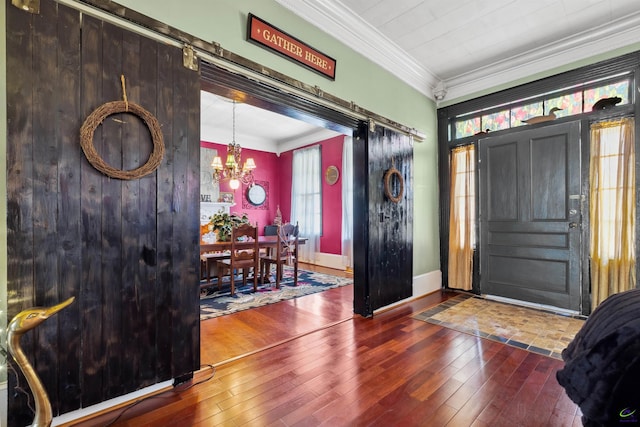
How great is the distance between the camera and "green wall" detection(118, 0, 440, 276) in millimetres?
1922

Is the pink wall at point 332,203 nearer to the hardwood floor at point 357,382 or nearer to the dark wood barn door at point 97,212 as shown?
the hardwood floor at point 357,382

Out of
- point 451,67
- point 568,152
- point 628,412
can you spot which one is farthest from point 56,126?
point 568,152

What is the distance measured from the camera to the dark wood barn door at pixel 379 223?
3148 mm

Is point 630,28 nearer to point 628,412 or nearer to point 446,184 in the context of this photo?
point 446,184

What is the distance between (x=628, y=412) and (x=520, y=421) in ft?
2.25

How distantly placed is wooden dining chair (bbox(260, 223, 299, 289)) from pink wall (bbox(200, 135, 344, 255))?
1211mm

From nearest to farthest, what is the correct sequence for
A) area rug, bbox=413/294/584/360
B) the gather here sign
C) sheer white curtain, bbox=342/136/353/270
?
the gather here sign → area rug, bbox=413/294/584/360 → sheer white curtain, bbox=342/136/353/270

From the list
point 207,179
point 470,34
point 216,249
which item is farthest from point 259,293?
point 470,34

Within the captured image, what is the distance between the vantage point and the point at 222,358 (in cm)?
219

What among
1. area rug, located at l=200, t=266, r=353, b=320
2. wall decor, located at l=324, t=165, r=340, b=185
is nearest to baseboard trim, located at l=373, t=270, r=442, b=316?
area rug, located at l=200, t=266, r=353, b=320

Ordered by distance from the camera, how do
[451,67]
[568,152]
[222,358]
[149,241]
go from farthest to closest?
[451,67], [568,152], [222,358], [149,241]

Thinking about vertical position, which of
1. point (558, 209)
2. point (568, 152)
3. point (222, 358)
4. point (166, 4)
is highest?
point (166, 4)

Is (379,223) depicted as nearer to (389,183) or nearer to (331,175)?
(389,183)

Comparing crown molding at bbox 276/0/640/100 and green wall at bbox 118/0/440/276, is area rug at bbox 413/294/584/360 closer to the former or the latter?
green wall at bbox 118/0/440/276
